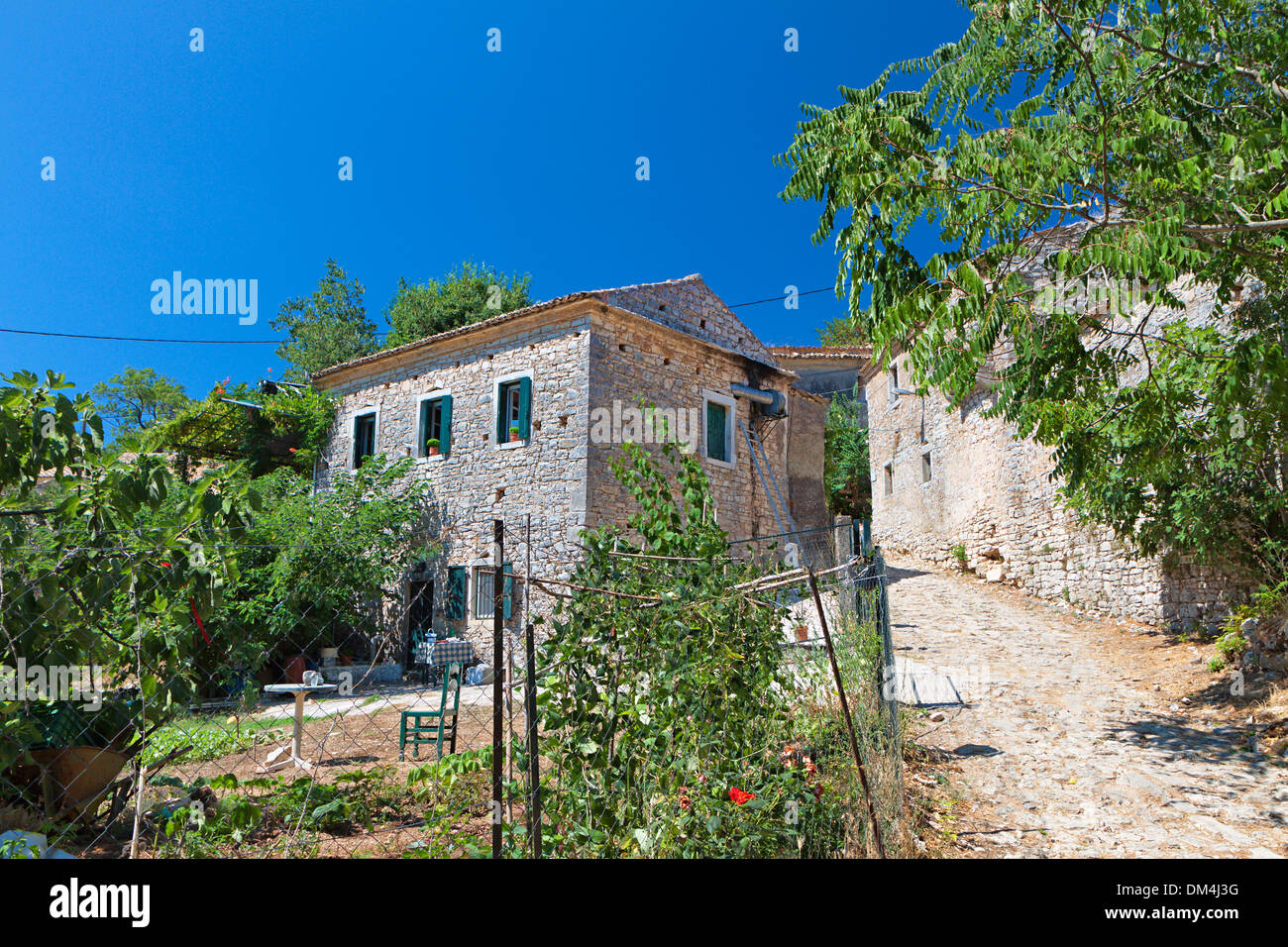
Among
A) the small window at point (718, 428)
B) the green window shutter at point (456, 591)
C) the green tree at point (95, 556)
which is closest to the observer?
the green tree at point (95, 556)

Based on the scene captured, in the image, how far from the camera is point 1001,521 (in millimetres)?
14195

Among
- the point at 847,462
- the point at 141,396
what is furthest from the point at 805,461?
the point at 141,396

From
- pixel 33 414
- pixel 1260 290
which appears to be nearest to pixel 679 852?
pixel 33 414

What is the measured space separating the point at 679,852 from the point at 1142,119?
5.07 metres

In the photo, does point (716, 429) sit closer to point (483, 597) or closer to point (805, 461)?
point (805, 461)

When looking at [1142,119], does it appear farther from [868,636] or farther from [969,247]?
[868,636]

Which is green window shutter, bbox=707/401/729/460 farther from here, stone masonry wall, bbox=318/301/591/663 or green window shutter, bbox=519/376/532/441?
green window shutter, bbox=519/376/532/441

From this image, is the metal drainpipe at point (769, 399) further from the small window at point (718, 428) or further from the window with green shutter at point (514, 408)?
the window with green shutter at point (514, 408)

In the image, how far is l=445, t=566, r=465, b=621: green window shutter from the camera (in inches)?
484

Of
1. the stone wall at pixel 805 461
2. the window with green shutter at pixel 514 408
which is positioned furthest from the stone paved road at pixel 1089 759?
the window with green shutter at pixel 514 408

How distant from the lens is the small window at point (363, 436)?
1445cm

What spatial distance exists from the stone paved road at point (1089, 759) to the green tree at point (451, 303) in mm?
15655

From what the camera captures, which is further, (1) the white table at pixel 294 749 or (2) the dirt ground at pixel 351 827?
(1) the white table at pixel 294 749
